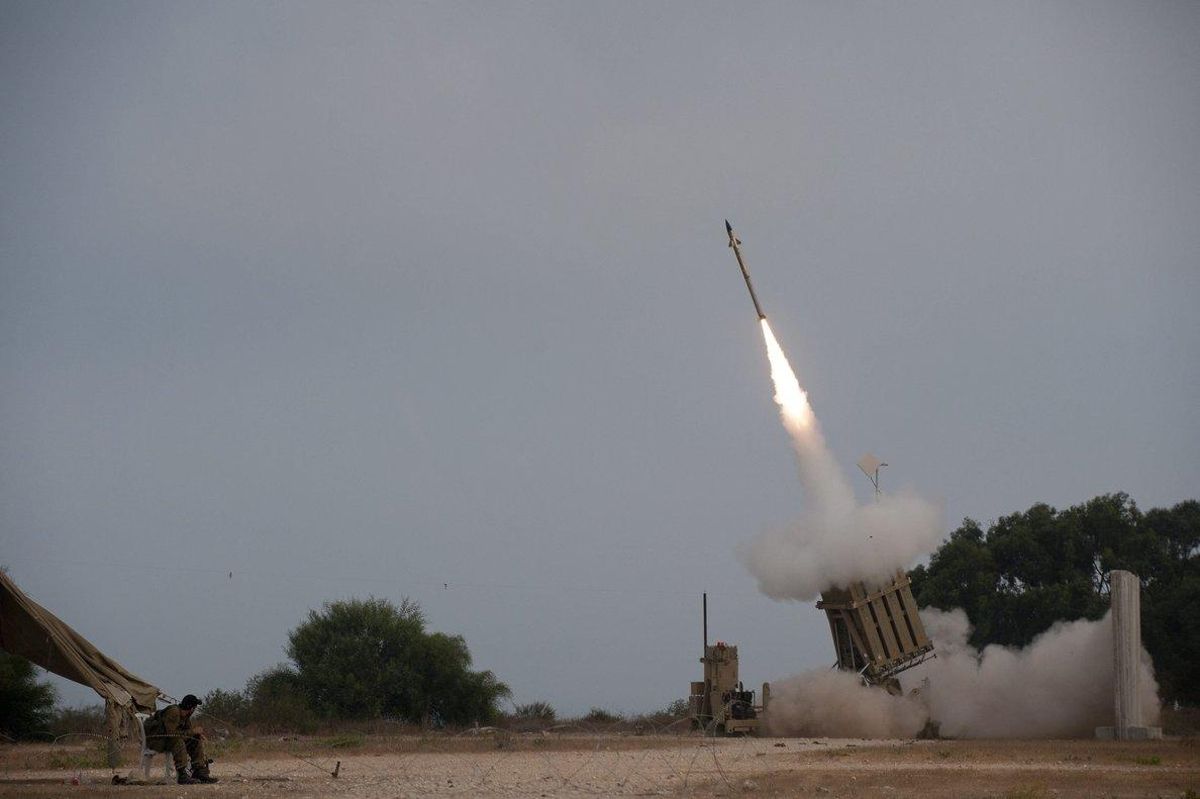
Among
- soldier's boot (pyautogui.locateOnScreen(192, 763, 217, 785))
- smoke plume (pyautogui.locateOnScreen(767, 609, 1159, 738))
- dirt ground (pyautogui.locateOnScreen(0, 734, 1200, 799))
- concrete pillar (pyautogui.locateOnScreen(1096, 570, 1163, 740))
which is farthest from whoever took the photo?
smoke plume (pyautogui.locateOnScreen(767, 609, 1159, 738))

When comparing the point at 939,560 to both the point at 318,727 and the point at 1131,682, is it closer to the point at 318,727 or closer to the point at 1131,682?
the point at 1131,682

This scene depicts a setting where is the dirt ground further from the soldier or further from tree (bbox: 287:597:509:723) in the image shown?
tree (bbox: 287:597:509:723)

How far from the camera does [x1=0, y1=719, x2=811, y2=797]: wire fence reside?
737 inches

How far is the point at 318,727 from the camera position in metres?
34.8

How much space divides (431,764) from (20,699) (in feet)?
40.6

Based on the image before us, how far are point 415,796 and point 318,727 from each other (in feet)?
60.6

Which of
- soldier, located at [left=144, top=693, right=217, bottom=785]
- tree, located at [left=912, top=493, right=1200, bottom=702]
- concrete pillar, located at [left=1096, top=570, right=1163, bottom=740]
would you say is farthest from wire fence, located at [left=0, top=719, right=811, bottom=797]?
tree, located at [left=912, top=493, right=1200, bottom=702]

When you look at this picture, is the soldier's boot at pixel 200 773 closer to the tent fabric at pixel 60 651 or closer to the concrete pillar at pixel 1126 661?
the tent fabric at pixel 60 651

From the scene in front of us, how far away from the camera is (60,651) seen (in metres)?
19.6

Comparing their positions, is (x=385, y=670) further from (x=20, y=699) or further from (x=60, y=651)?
(x=60, y=651)

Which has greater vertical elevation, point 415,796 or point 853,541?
point 853,541

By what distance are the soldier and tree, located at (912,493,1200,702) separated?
37989mm

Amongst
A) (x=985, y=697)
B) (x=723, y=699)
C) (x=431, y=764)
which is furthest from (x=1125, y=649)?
(x=431, y=764)

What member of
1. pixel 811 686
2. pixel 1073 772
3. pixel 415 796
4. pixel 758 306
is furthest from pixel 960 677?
pixel 415 796
